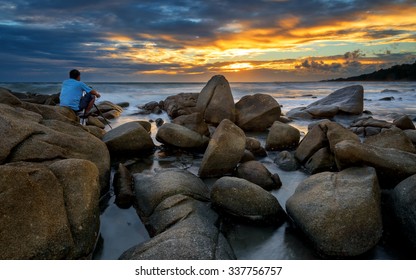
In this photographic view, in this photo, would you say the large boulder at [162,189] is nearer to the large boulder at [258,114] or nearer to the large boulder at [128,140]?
the large boulder at [128,140]

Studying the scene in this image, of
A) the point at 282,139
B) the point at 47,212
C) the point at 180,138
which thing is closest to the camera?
the point at 47,212

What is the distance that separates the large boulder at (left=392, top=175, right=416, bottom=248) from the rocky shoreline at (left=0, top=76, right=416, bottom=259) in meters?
0.01

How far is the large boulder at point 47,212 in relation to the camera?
2.38 metres

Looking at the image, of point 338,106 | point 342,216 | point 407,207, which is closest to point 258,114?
point 338,106

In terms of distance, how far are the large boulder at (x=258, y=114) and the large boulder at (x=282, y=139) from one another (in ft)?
7.49

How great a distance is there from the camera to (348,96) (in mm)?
12992

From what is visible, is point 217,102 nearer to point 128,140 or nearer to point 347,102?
point 128,140

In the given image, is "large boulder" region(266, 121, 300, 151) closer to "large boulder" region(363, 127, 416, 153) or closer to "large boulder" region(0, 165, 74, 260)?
"large boulder" region(363, 127, 416, 153)

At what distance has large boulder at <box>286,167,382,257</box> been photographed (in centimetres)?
282

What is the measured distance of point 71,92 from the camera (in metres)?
7.39

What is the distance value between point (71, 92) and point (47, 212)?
5492mm

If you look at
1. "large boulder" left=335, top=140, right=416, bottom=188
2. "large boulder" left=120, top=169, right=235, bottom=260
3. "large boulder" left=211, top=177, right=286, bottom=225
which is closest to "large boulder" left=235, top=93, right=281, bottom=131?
"large boulder" left=120, top=169, right=235, bottom=260
